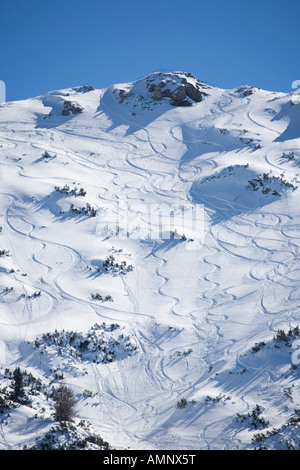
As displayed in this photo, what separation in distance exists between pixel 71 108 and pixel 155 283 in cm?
2836

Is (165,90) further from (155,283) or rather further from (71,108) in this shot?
(155,283)

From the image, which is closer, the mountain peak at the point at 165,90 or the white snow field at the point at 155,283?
the white snow field at the point at 155,283

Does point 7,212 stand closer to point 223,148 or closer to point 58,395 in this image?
point 58,395

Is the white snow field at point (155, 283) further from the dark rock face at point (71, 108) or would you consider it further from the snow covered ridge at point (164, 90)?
the snow covered ridge at point (164, 90)

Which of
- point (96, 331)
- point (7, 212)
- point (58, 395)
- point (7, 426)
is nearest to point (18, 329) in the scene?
point (96, 331)

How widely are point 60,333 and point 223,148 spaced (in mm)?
22470

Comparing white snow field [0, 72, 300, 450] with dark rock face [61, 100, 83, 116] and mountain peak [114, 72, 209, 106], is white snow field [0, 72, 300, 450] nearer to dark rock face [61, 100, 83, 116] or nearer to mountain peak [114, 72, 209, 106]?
dark rock face [61, 100, 83, 116]

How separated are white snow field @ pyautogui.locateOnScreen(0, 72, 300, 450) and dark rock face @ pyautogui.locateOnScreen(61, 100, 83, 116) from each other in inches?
211

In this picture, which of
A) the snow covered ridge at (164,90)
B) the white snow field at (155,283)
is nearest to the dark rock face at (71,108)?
the snow covered ridge at (164,90)

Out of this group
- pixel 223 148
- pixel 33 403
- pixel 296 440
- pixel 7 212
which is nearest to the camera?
pixel 296 440

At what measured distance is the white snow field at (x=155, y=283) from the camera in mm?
8750

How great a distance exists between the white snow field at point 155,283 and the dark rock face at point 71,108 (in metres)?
5.37

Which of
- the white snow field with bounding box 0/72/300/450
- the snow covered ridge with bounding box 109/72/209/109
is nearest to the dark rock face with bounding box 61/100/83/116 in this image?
the snow covered ridge with bounding box 109/72/209/109

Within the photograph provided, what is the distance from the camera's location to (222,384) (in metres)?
9.53
